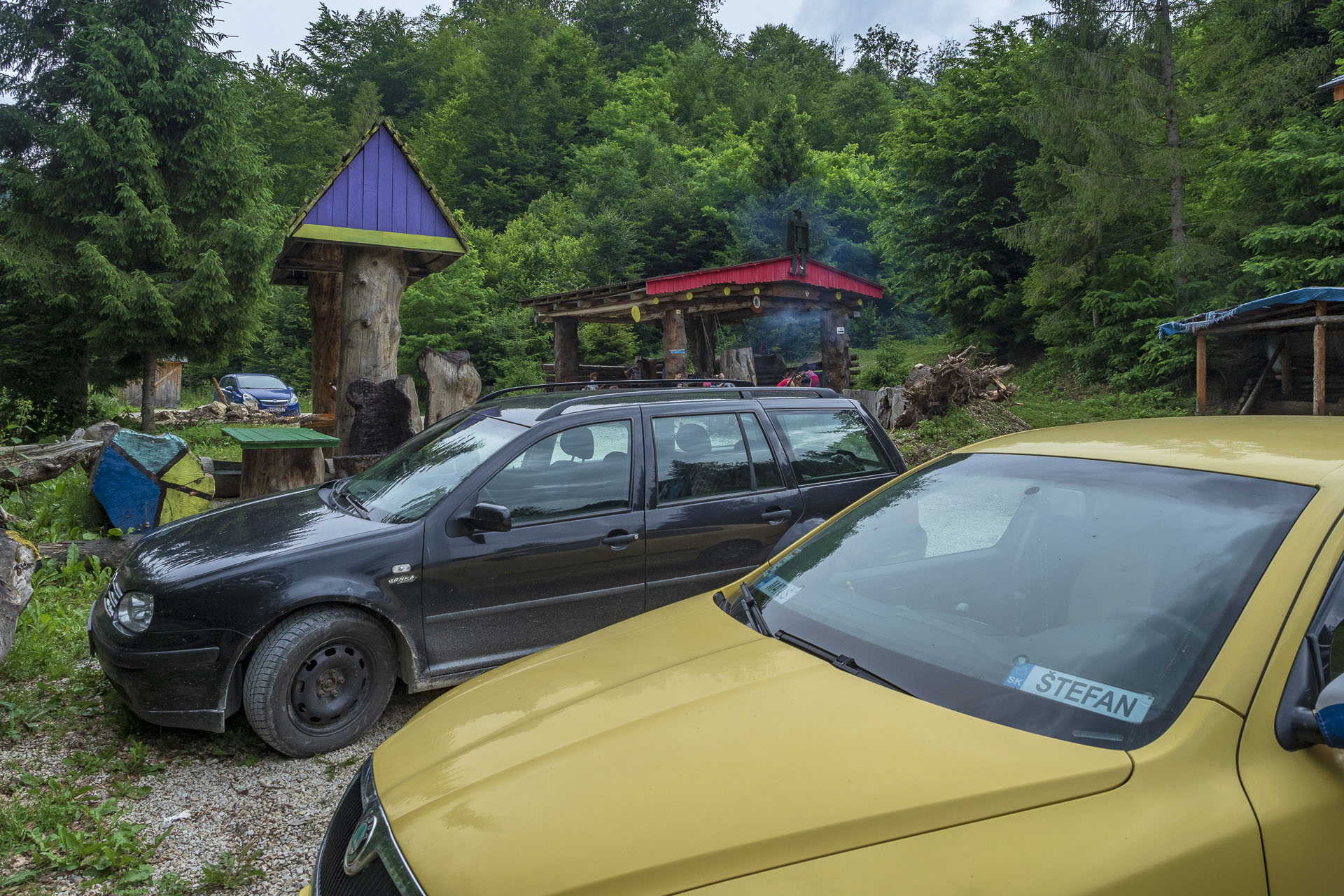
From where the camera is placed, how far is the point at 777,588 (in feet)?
8.21

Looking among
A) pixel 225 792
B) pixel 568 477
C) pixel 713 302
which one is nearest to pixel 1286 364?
pixel 713 302

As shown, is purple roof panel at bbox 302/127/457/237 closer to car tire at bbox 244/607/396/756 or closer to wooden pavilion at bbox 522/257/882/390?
car tire at bbox 244/607/396/756

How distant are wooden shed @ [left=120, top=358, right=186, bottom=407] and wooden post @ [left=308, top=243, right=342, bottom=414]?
808 inches

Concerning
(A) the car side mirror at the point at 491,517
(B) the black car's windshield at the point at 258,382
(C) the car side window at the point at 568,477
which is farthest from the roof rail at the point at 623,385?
(B) the black car's windshield at the point at 258,382

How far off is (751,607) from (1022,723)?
923 millimetres

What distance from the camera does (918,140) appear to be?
2761 centimetres

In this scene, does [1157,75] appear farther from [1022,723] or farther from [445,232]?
[1022,723]

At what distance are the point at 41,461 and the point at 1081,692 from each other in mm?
9046

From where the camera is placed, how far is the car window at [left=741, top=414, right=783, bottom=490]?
4.80 m

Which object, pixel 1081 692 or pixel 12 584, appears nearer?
pixel 1081 692

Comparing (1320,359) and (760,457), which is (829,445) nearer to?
(760,457)

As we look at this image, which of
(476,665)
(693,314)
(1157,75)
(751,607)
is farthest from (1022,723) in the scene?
(1157,75)

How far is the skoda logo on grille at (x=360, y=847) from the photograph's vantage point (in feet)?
5.57

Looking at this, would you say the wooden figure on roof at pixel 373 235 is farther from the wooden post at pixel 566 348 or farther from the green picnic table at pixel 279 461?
the wooden post at pixel 566 348
